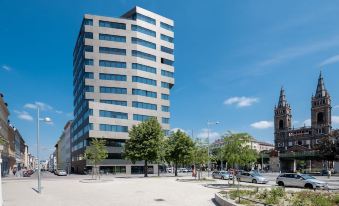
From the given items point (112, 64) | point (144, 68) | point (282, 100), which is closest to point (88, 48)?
point (112, 64)

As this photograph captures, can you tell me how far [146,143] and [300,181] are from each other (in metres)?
30.5

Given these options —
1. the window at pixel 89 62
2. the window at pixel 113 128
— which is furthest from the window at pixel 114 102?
the window at pixel 89 62

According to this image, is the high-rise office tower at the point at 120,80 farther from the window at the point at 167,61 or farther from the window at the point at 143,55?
the window at the point at 167,61

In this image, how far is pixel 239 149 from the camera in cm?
2973

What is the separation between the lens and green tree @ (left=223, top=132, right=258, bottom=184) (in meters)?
29.5

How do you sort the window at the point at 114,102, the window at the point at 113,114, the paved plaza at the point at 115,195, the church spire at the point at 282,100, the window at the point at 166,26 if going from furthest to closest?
the church spire at the point at 282,100
the window at the point at 166,26
the window at the point at 114,102
the window at the point at 113,114
the paved plaza at the point at 115,195

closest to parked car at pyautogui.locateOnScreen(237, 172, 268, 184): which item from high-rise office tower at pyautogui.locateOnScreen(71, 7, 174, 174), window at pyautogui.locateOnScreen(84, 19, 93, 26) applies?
high-rise office tower at pyautogui.locateOnScreen(71, 7, 174, 174)

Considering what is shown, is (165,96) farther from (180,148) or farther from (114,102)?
(180,148)

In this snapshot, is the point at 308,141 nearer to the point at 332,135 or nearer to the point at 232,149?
the point at 332,135

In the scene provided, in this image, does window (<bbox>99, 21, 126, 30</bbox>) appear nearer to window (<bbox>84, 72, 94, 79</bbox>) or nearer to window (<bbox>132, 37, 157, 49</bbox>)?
window (<bbox>132, 37, 157, 49</bbox>)

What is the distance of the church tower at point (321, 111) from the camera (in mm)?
150125

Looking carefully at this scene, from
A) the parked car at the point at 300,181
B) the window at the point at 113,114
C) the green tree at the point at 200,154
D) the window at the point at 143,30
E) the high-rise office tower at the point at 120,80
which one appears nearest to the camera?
the parked car at the point at 300,181

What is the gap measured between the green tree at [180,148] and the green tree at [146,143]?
2097mm

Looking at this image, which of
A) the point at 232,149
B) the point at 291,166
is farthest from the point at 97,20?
the point at 291,166
